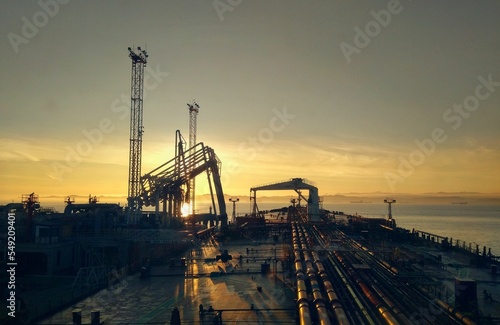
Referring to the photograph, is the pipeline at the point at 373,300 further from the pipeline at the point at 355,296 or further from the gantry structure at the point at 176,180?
the gantry structure at the point at 176,180

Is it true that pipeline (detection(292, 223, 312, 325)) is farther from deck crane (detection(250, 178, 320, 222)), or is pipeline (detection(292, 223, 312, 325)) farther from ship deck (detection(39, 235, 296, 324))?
deck crane (detection(250, 178, 320, 222))

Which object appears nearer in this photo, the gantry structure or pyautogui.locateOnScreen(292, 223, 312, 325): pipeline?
pyautogui.locateOnScreen(292, 223, 312, 325): pipeline

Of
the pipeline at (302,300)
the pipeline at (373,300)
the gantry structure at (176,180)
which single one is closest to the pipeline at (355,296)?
the pipeline at (373,300)

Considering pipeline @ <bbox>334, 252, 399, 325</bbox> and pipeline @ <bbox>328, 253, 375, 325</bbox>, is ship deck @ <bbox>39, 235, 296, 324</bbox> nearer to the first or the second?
pipeline @ <bbox>328, 253, 375, 325</bbox>

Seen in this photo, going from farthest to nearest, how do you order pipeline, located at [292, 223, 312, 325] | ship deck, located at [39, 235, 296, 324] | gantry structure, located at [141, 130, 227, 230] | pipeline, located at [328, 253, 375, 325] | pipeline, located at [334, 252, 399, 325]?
gantry structure, located at [141, 130, 227, 230] → ship deck, located at [39, 235, 296, 324] → pipeline, located at [328, 253, 375, 325] → pipeline, located at [292, 223, 312, 325] → pipeline, located at [334, 252, 399, 325]

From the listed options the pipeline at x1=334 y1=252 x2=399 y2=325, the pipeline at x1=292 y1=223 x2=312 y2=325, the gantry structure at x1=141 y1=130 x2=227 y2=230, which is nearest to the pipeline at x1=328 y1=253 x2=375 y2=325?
the pipeline at x1=334 y1=252 x2=399 y2=325

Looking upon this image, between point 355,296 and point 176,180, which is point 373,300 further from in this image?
point 176,180

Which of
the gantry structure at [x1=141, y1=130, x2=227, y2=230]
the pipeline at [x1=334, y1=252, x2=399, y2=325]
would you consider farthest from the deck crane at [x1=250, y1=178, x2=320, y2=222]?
the pipeline at [x1=334, y1=252, x2=399, y2=325]

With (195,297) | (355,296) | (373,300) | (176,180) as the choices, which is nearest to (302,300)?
(355,296)

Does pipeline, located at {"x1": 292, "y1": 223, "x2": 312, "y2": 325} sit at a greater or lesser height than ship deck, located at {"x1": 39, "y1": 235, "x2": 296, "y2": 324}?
greater

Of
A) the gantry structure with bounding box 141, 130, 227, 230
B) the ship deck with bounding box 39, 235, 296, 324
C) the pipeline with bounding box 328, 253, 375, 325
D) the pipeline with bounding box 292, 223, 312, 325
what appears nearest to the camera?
the pipeline with bounding box 292, 223, 312, 325

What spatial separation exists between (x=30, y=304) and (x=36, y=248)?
14.0 metres

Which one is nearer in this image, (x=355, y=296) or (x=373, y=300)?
(x=373, y=300)

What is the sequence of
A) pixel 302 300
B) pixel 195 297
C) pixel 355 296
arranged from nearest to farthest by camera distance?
pixel 302 300, pixel 355 296, pixel 195 297
